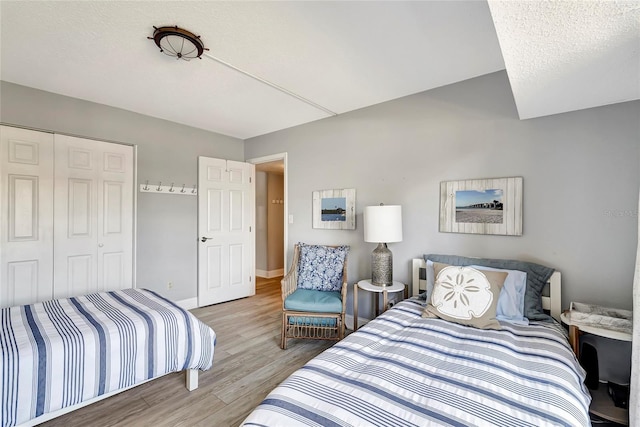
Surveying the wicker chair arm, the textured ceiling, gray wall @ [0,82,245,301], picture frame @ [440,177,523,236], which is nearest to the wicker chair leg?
the wicker chair arm

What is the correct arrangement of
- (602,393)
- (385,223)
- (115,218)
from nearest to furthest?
(602,393)
(385,223)
(115,218)

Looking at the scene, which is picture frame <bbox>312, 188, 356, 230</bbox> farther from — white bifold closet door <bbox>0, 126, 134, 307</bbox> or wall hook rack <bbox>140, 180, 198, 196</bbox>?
white bifold closet door <bbox>0, 126, 134, 307</bbox>

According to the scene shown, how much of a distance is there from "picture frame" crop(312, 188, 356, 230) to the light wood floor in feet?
4.34

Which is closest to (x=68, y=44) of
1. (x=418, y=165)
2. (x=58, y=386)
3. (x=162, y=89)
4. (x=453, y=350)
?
(x=162, y=89)

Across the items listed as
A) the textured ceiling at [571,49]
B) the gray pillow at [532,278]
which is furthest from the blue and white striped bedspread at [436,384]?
the textured ceiling at [571,49]

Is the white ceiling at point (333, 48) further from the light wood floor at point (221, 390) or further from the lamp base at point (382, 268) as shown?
the light wood floor at point (221, 390)

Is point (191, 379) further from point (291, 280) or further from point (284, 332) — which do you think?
point (291, 280)

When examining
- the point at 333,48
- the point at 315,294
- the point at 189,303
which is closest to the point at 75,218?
the point at 189,303

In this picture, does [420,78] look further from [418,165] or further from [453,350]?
[453,350]

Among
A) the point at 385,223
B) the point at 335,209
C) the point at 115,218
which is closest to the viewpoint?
the point at 385,223

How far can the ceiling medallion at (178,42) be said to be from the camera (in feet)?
6.14

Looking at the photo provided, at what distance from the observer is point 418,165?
9.21 ft

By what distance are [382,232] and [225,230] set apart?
2.57 meters

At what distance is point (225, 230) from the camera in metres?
4.21
